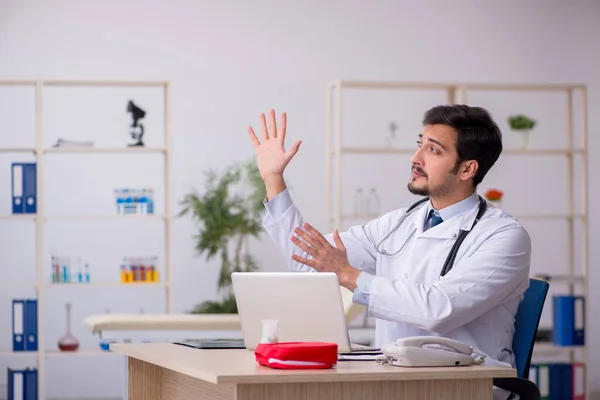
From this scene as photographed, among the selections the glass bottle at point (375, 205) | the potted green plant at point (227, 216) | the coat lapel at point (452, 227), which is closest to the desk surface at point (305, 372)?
the coat lapel at point (452, 227)

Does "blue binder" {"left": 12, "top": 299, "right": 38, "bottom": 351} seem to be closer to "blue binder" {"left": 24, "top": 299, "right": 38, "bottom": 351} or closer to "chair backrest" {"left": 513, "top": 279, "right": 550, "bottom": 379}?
"blue binder" {"left": 24, "top": 299, "right": 38, "bottom": 351}

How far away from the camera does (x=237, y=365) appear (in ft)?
7.33

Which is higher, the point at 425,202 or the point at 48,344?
the point at 425,202

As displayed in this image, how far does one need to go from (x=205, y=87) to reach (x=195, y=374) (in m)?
5.05

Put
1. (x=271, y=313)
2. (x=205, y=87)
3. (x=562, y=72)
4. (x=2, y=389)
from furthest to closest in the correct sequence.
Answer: (x=562, y=72), (x=205, y=87), (x=2, y=389), (x=271, y=313)

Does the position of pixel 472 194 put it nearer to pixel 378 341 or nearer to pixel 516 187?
pixel 378 341

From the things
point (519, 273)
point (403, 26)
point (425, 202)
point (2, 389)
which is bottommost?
point (2, 389)

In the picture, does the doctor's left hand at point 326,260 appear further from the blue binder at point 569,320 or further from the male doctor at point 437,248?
the blue binder at point 569,320

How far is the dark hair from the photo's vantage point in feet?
9.61

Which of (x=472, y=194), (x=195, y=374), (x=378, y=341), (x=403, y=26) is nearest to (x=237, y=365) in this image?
(x=195, y=374)

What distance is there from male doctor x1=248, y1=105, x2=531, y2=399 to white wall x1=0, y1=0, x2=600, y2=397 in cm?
394

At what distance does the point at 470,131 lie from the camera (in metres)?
2.94

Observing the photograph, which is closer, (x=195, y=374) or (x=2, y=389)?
(x=195, y=374)

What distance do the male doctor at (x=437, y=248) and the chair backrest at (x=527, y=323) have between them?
3 cm
